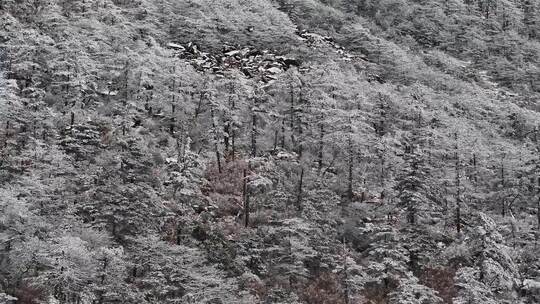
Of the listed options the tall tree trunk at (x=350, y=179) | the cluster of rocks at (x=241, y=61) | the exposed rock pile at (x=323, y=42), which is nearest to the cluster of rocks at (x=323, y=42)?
the exposed rock pile at (x=323, y=42)

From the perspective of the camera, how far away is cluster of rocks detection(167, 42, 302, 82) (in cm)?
6091

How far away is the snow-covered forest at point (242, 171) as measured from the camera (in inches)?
1076

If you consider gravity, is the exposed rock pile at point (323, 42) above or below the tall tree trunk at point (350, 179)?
above

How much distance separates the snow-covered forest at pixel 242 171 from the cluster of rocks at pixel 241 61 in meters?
0.35

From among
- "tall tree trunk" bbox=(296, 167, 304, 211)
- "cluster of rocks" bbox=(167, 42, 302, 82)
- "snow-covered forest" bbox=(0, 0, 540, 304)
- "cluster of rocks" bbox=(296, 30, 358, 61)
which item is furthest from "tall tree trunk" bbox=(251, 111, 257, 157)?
"cluster of rocks" bbox=(296, 30, 358, 61)

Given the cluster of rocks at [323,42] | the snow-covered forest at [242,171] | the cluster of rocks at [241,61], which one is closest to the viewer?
the snow-covered forest at [242,171]

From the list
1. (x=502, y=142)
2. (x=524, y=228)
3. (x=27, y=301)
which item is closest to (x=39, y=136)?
(x=27, y=301)

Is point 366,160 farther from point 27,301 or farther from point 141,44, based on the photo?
point 27,301

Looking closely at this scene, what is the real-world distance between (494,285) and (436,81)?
153ft

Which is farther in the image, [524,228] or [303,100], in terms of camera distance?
[303,100]

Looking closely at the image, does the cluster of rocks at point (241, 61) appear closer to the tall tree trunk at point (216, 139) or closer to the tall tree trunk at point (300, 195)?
the tall tree trunk at point (216, 139)

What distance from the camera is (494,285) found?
2770cm

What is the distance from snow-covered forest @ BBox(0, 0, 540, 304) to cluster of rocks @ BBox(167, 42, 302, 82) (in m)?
0.35

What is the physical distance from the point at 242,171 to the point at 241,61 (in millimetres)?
25252
